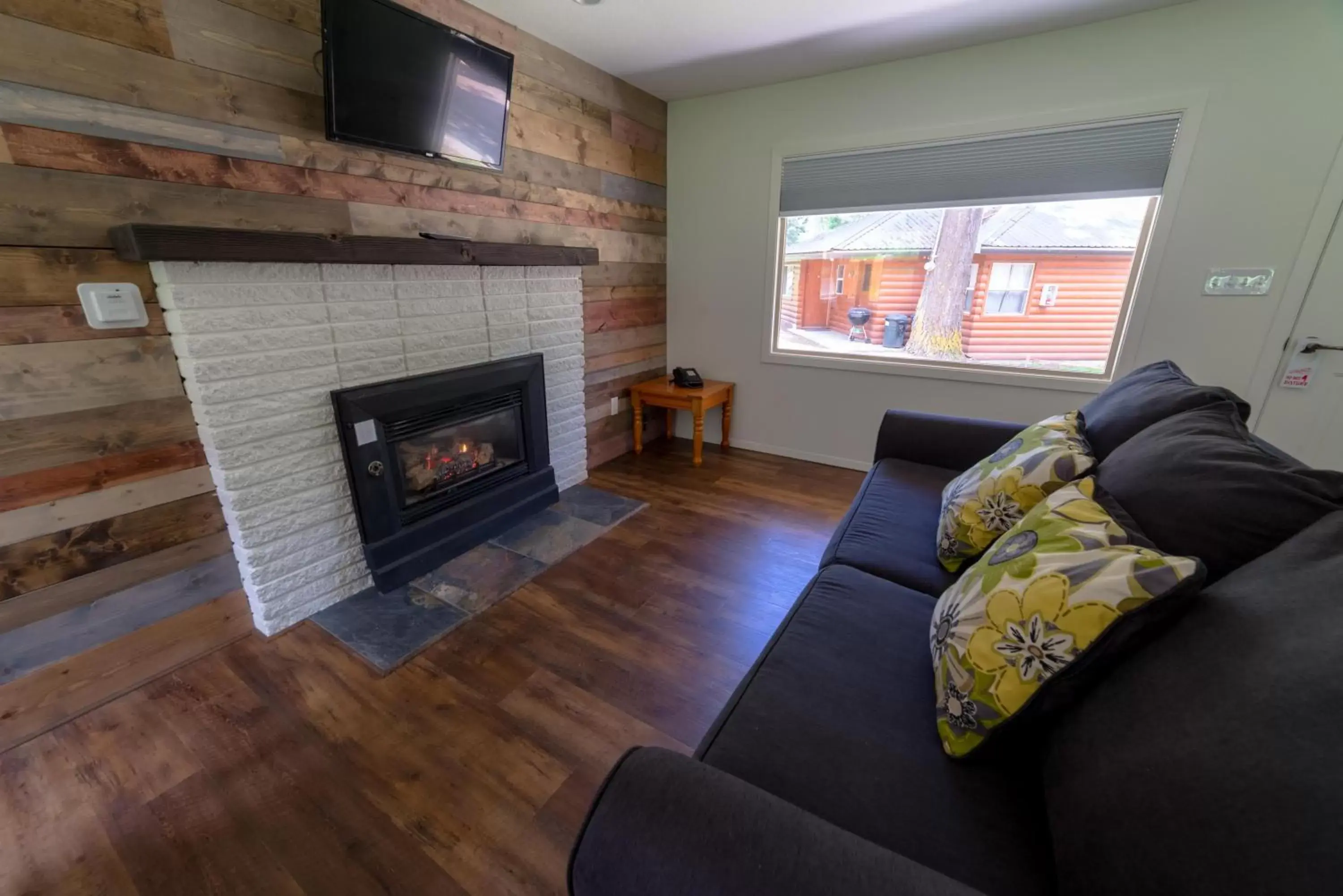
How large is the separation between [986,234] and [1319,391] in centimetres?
157

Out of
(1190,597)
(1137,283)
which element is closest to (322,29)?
(1190,597)

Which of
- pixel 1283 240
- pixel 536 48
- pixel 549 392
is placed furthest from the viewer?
pixel 549 392

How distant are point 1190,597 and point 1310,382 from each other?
267 centimetres

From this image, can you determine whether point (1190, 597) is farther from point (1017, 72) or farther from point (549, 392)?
point (1017, 72)

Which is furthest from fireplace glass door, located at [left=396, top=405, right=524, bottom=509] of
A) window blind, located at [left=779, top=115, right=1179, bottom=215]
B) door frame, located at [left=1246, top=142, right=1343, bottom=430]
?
door frame, located at [left=1246, top=142, right=1343, bottom=430]

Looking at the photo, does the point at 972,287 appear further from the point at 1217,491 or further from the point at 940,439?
the point at 1217,491

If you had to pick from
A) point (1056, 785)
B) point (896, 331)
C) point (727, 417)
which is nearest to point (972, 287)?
point (896, 331)

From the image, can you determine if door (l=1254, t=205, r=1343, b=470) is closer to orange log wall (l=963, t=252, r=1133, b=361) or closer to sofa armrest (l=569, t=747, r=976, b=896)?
orange log wall (l=963, t=252, r=1133, b=361)

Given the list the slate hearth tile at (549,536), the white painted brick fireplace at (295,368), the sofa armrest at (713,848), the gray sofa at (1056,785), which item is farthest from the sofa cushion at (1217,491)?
the white painted brick fireplace at (295,368)

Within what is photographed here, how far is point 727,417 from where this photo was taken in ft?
12.2

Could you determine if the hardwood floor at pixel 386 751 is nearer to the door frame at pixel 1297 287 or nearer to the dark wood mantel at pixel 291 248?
the dark wood mantel at pixel 291 248

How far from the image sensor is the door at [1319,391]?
2.17 metres

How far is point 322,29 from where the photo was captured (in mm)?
1544

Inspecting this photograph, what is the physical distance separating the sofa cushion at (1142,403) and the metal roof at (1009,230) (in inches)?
53.4
